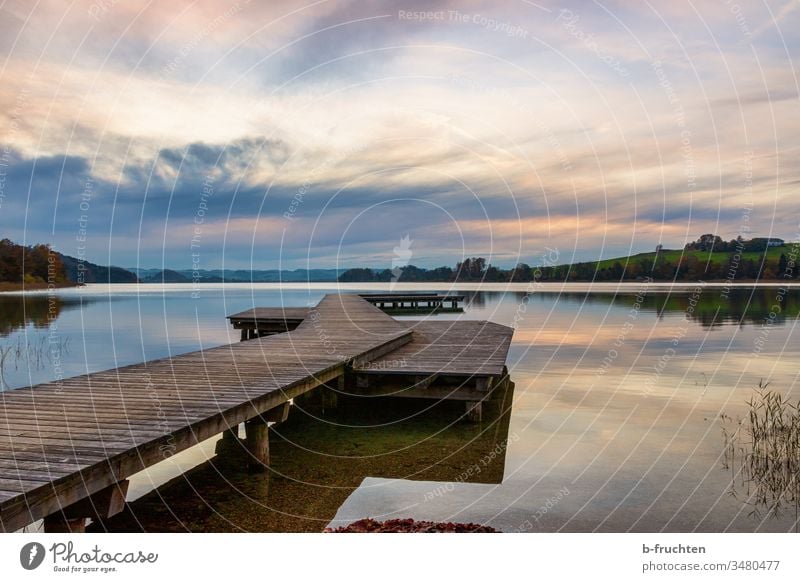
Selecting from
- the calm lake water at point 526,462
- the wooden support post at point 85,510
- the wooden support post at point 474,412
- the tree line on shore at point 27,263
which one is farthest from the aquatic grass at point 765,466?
the tree line on shore at point 27,263

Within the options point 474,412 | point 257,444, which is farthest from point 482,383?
point 257,444

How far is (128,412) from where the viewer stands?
21.9 feet

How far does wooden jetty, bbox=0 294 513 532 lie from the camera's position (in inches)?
192

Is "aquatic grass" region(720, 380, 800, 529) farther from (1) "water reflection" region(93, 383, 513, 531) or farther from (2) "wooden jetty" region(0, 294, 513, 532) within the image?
(2) "wooden jetty" region(0, 294, 513, 532)

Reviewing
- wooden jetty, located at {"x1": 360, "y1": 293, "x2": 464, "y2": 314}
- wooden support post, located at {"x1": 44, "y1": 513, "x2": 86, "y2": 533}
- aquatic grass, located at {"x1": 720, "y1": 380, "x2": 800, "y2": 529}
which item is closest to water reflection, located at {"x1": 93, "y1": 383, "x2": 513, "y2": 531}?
wooden support post, located at {"x1": 44, "y1": 513, "x2": 86, "y2": 533}

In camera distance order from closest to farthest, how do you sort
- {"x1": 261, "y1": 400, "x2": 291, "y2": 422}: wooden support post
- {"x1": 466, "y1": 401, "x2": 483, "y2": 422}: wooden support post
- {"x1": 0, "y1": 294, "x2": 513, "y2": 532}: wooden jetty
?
{"x1": 0, "y1": 294, "x2": 513, "y2": 532}: wooden jetty < {"x1": 261, "y1": 400, "x2": 291, "y2": 422}: wooden support post < {"x1": 466, "y1": 401, "x2": 483, "y2": 422}: wooden support post

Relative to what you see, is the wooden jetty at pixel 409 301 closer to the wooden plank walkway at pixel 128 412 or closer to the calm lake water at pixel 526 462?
the calm lake water at pixel 526 462

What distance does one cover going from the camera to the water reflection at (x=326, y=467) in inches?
269

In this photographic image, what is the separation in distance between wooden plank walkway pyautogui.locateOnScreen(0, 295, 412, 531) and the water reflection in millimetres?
1004

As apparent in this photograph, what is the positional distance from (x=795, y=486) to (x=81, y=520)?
8204mm

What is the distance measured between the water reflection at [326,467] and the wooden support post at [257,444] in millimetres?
135

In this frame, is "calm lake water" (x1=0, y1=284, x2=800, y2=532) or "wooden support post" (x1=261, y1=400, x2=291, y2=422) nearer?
"calm lake water" (x1=0, y1=284, x2=800, y2=532)

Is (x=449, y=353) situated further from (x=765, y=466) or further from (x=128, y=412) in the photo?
(x=128, y=412)

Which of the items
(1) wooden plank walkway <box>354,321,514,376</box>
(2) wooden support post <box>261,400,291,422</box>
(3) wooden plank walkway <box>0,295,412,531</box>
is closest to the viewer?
(3) wooden plank walkway <box>0,295,412,531</box>
